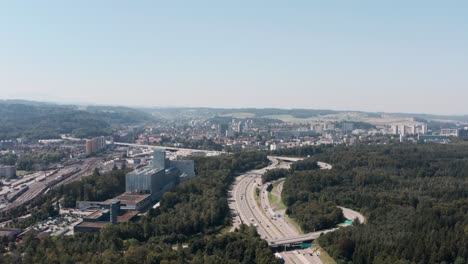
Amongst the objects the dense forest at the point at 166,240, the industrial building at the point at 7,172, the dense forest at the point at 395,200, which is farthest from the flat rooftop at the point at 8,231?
the industrial building at the point at 7,172

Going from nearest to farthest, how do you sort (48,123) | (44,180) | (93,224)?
(93,224) → (44,180) → (48,123)

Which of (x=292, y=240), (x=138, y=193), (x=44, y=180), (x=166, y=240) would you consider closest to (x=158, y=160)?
(x=138, y=193)

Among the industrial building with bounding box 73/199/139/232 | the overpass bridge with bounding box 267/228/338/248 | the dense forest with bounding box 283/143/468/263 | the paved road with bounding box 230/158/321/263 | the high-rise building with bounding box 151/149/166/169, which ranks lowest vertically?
the paved road with bounding box 230/158/321/263

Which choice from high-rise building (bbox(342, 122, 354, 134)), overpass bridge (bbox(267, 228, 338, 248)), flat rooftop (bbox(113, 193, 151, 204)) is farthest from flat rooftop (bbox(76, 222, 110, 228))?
high-rise building (bbox(342, 122, 354, 134))

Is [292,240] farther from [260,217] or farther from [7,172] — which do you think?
[7,172]

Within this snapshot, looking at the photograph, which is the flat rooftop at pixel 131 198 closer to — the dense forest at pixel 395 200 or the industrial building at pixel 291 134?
the dense forest at pixel 395 200

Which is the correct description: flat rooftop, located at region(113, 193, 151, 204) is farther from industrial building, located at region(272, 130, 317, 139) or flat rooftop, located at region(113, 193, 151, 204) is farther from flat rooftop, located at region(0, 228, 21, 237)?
industrial building, located at region(272, 130, 317, 139)
